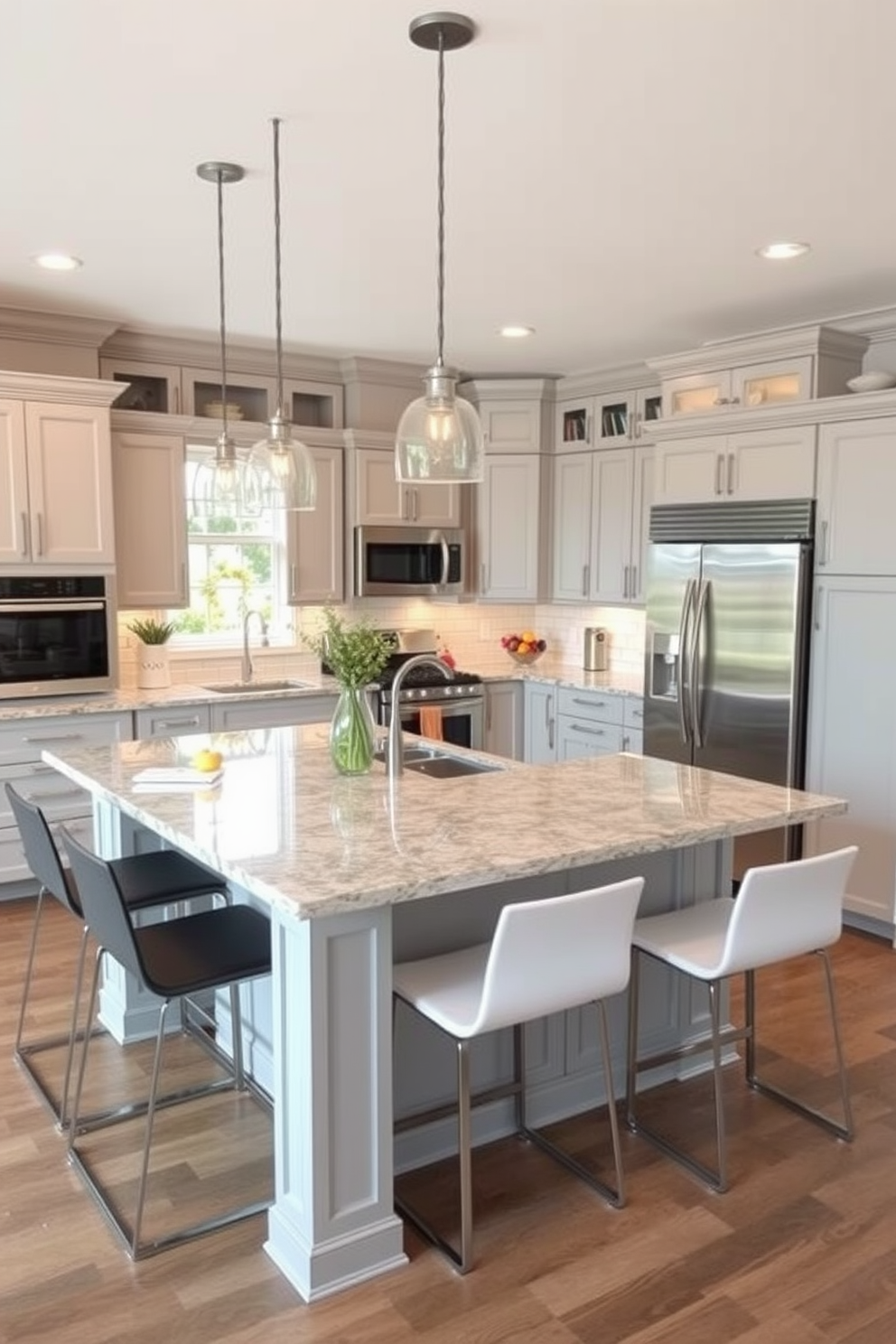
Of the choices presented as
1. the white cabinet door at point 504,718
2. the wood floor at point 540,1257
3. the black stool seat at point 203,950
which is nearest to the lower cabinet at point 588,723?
the white cabinet door at point 504,718

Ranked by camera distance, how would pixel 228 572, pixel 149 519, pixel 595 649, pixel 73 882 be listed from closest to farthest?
pixel 73 882, pixel 149 519, pixel 228 572, pixel 595 649

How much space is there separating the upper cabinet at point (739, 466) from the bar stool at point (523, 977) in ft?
8.93

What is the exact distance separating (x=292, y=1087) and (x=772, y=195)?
9.28ft

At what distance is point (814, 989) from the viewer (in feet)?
12.3

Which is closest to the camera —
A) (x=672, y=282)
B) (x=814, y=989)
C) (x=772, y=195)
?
(x=772, y=195)

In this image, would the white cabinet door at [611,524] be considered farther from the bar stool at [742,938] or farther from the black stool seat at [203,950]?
the black stool seat at [203,950]

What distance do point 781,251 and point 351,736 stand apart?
2308mm

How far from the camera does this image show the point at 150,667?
5.16 meters

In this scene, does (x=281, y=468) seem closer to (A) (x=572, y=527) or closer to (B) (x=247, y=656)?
(B) (x=247, y=656)

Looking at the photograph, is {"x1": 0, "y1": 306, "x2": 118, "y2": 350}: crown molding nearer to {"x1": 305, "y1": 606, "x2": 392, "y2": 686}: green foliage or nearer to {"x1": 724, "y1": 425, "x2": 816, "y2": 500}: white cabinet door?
{"x1": 305, "y1": 606, "x2": 392, "y2": 686}: green foliage

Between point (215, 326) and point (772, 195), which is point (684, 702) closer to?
point (772, 195)

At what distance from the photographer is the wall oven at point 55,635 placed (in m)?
4.56

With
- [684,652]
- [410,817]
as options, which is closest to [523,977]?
[410,817]

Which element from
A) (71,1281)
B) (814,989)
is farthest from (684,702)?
(71,1281)
